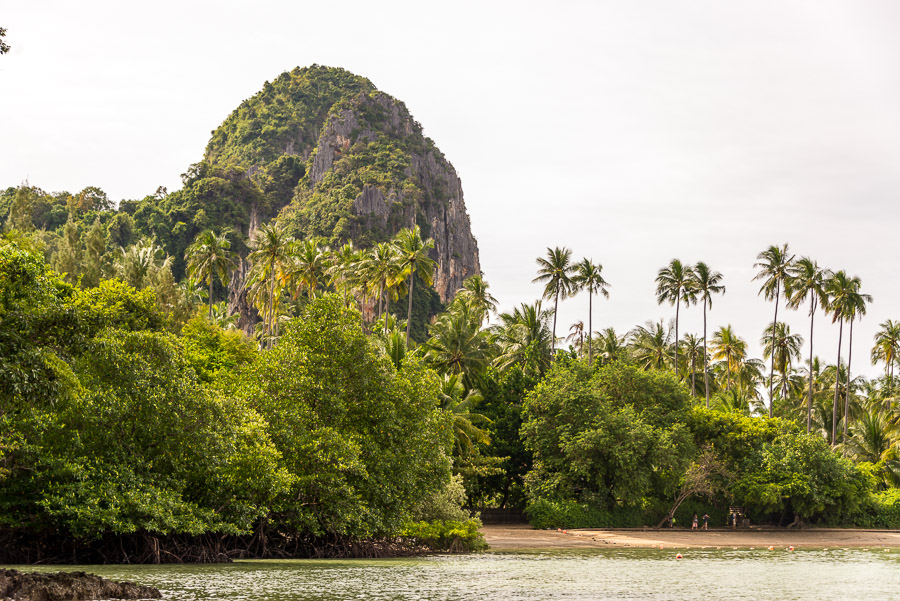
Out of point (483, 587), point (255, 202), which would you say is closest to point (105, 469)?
point (483, 587)

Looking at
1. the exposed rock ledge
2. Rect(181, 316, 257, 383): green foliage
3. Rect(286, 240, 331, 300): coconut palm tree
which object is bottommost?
the exposed rock ledge

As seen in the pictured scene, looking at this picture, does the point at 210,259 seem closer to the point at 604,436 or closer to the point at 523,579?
the point at 604,436

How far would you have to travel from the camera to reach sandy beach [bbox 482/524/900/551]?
48719mm

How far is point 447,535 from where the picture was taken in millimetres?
40062

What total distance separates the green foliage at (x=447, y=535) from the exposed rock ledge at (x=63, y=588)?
19.1 metres

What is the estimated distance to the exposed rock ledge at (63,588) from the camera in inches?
740

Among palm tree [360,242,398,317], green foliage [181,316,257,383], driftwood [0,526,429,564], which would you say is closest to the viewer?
driftwood [0,526,429,564]

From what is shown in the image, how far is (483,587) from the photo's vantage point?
82.2ft

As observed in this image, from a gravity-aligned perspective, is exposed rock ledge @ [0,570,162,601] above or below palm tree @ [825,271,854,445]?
below

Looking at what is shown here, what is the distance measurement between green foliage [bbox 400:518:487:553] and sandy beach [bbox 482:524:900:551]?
9.53ft

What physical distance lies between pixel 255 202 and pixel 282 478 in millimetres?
127740

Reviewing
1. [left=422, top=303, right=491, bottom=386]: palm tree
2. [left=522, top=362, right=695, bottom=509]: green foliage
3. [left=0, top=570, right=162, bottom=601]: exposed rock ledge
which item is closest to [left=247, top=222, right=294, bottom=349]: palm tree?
[left=422, top=303, right=491, bottom=386]: palm tree

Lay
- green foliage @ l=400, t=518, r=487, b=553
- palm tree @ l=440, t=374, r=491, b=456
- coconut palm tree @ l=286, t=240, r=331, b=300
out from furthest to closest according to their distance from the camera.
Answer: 1. coconut palm tree @ l=286, t=240, r=331, b=300
2. palm tree @ l=440, t=374, r=491, b=456
3. green foliage @ l=400, t=518, r=487, b=553

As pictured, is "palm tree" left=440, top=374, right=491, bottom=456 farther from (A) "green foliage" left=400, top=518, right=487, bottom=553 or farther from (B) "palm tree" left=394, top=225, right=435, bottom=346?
(B) "palm tree" left=394, top=225, right=435, bottom=346
